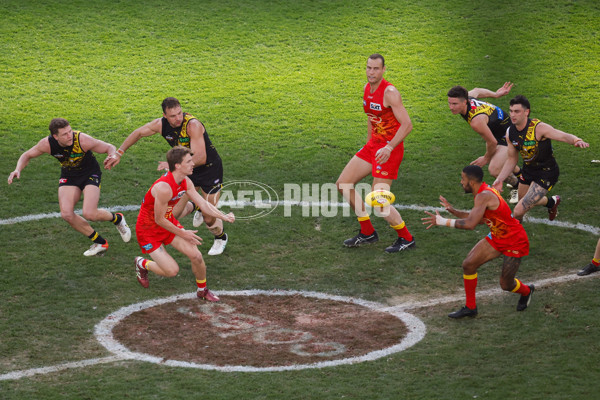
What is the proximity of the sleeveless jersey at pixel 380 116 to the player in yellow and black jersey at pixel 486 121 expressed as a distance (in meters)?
0.88

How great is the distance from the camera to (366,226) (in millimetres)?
11945

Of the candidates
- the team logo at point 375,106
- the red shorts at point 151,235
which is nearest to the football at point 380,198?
the team logo at point 375,106

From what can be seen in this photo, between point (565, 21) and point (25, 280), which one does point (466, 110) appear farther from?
point (565, 21)

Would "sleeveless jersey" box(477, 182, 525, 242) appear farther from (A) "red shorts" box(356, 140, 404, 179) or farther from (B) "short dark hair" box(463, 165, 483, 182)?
(A) "red shorts" box(356, 140, 404, 179)

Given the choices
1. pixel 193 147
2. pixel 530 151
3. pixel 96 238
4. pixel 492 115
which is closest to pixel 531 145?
pixel 530 151

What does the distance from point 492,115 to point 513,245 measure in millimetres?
3702

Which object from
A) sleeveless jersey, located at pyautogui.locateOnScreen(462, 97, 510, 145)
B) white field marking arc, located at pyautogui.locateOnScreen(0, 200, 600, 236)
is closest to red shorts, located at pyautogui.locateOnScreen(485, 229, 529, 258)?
sleeveless jersey, located at pyautogui.locateOnScreen(462, 97, 510, 145)

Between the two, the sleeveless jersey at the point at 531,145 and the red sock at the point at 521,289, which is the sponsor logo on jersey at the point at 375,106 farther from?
the red sock at the point at 521,289

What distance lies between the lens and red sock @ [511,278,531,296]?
30.8 feet

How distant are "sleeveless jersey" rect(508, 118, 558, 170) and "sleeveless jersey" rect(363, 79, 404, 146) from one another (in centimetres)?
154

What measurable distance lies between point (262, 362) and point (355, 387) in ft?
3.57

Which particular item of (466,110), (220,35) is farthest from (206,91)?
(466,110)

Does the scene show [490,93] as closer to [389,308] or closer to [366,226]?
[366,226]

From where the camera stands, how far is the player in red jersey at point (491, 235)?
9211 mm
